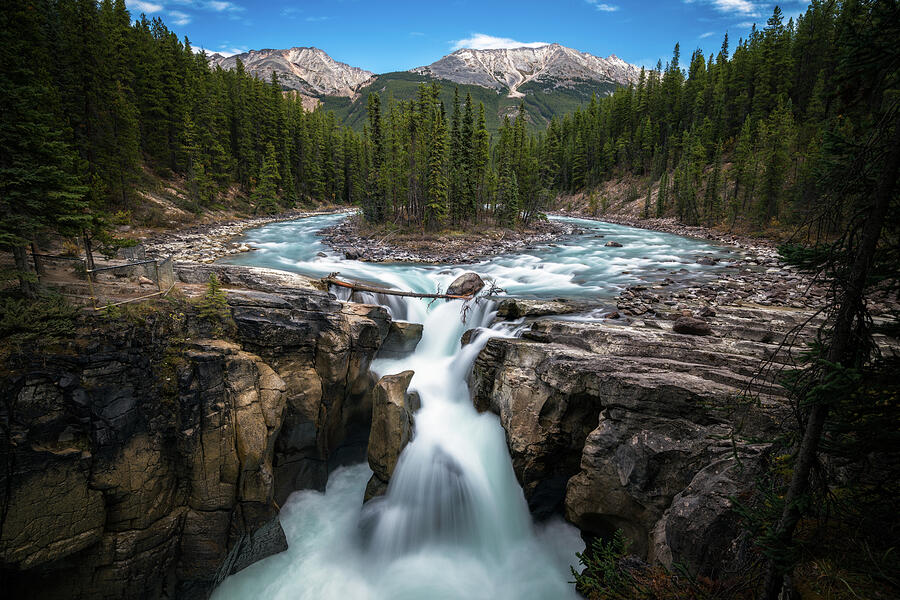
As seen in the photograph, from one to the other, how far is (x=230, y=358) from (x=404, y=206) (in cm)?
3372

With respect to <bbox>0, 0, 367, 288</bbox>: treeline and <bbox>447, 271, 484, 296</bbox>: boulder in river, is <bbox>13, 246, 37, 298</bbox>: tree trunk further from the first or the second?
<bbox>447, 271, 484, 296</bbox>: boulder in river

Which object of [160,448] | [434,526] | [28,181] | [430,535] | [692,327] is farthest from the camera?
[692,327]

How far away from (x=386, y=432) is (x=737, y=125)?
77120 millimetres

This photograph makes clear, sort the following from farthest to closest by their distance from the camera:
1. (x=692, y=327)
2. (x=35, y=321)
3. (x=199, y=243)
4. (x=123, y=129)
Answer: (x=123, y=129), (x=199, y=243), (x=692, y=327), (x=35, y=321)

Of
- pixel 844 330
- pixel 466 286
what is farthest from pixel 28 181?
pixel 844 330

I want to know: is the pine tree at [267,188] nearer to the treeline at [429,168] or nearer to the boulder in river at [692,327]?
the treeline at [429,168]

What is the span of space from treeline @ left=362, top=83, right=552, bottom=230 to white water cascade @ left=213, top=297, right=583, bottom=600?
28.9 metres

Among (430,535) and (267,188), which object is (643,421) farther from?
(267,188)

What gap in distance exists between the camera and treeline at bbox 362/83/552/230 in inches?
1454

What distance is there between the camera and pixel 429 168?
37250mm

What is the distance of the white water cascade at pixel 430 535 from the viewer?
9438 millimetres

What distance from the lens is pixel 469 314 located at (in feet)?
53.7

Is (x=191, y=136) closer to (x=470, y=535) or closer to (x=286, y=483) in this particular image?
(x=286, y=483)

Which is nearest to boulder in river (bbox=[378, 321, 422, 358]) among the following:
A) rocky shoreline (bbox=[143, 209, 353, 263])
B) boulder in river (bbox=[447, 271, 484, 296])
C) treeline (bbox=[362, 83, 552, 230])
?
boulder in river (bbox=[447, 271, 484, 296])
